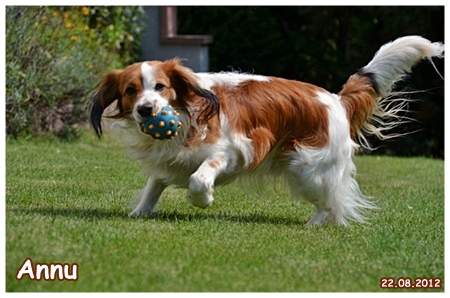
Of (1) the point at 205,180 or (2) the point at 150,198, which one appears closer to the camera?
(1) the point at 205,180

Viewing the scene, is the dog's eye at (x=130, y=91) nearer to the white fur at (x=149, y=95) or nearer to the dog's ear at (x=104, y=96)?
the white fur at (x=149, y=95)

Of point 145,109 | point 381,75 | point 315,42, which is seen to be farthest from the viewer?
point 315,42

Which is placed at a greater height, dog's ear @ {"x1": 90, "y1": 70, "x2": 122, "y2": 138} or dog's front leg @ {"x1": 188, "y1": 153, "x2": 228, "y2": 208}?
dog's ear @ {"x1": 90, "y1": 70, "x2": 122, "y2": 138}

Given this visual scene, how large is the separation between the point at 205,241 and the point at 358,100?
213 cm

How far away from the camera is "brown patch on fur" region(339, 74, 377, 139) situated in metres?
7.09

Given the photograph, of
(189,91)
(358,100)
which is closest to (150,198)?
(189,91)

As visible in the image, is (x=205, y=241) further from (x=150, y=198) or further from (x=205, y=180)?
(x=150, y=198)

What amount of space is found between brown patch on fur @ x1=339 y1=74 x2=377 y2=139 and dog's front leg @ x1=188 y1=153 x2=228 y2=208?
125 centimetres

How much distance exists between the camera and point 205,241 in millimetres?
5582

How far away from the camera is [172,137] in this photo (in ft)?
20.6

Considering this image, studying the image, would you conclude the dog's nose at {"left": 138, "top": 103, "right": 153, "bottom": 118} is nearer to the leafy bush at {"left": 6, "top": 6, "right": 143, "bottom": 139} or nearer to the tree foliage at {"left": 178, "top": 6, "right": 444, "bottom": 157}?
the leafy bush at {"left": 6, "top": 6, "right": 143, "bottom": 139}

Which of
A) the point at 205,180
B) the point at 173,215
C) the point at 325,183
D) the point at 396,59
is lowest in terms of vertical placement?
the point at 173,215

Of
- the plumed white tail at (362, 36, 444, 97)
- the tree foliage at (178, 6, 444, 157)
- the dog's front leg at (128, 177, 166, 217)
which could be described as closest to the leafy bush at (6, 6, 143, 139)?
the tree foliage at (178, 6, 444, 157)

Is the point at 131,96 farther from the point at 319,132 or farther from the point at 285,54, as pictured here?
the point at 285,54
